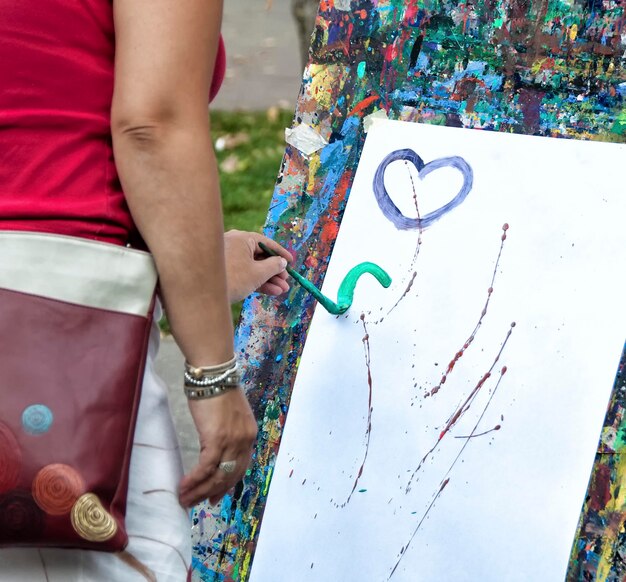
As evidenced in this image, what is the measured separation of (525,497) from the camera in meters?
1.38

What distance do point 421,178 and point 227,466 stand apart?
0.70m

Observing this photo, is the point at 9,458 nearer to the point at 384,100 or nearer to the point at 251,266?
the point at 251,266

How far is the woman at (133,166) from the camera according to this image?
0.91 meters

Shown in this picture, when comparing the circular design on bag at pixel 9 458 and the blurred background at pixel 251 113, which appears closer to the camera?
the circular design on bag at pixel 9 458

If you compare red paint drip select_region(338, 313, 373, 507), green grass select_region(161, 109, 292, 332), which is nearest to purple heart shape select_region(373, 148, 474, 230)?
red paint drip select_region(338, 313, 373, 507)

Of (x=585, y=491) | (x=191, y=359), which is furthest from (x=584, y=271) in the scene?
(x=191, y=359)

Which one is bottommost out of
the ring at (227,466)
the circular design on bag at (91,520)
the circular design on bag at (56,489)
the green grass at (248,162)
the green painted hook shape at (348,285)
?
the green grass at (248,162)

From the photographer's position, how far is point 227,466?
3.39ft

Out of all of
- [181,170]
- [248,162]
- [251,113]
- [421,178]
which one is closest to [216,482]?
[181,170]

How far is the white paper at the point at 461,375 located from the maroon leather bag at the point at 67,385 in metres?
0.63

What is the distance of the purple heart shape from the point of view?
60.2 inches

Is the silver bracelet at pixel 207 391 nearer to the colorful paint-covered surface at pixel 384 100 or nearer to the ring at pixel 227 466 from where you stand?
the ring at pixel 227 466

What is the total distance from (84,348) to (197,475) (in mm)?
194

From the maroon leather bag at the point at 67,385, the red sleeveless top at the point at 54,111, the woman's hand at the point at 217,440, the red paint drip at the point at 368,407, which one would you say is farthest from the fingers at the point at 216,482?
the red paint drip at the point at 368,407
